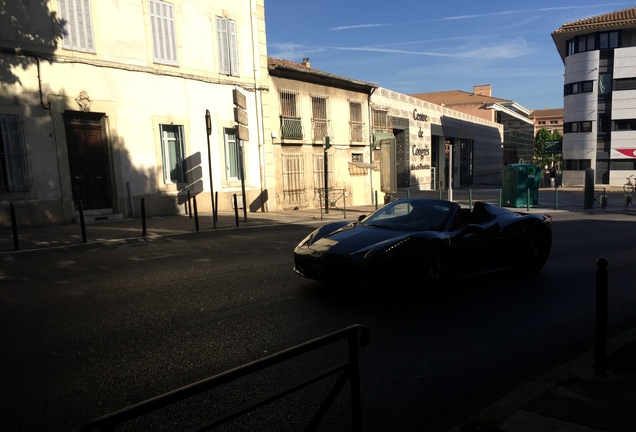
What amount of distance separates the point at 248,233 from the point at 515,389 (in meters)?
9.04

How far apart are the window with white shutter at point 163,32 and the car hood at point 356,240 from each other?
39.9ft

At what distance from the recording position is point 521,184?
22297 millimetres

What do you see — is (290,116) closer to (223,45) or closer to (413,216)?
(223,45)

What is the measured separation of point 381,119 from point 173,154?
622 inches

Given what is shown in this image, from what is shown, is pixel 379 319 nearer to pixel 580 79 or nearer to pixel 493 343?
pixel 493 343

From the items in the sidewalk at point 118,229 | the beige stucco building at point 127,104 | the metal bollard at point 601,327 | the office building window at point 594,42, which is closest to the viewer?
the metal bollard at point 601,327

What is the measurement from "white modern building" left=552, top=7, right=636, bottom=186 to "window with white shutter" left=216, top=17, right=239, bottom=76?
35790 millimetres

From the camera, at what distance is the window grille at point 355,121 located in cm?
2380

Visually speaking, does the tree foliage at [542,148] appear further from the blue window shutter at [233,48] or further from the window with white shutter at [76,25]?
the window with white shutter at [76,25]

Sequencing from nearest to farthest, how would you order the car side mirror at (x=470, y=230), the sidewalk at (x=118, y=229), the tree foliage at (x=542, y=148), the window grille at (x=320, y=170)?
the car side mirror at (x=470, y=230), the sidewalk at (x=118, y=229), the window grille at (x=320, y=170), the tree foliage at (x=542, y=148)

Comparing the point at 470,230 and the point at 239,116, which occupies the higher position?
the point at 239,116

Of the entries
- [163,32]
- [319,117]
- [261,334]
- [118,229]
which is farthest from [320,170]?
[261,334]

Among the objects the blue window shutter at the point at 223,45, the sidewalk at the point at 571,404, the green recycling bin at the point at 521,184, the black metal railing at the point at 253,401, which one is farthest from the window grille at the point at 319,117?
the black metal railing at the point at 253,401

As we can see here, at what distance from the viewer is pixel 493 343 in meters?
4.50
